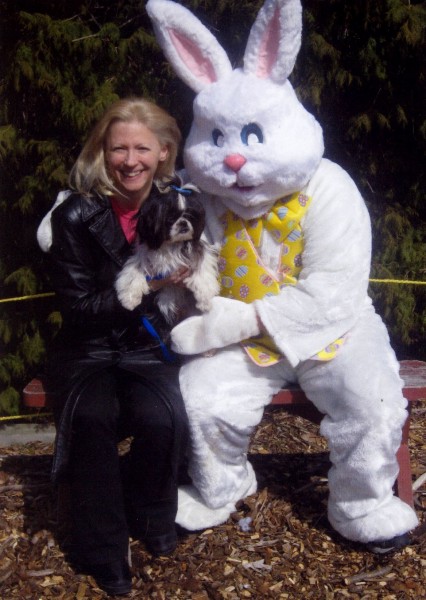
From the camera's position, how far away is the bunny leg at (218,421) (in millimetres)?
3068

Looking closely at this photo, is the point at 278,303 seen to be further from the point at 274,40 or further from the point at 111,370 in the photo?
the point at 274,40

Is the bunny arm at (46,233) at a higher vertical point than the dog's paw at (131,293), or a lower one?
higher

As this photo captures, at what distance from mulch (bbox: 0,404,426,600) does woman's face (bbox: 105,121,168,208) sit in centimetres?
Answer: 154

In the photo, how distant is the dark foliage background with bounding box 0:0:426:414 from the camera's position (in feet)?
13.1

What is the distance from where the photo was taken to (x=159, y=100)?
418 cm

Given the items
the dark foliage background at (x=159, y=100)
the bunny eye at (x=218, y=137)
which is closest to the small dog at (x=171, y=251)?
the bunny eye at (x=218, y=137)

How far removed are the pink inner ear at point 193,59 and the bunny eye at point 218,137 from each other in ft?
0.82

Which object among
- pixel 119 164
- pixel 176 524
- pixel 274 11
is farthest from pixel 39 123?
pixel 176 524

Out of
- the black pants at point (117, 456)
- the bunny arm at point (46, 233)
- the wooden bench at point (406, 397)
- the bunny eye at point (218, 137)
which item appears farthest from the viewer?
the bunny arm at point (46, 233)

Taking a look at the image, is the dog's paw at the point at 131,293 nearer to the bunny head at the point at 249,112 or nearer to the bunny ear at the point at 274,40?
the bunny head at the point at 249,112

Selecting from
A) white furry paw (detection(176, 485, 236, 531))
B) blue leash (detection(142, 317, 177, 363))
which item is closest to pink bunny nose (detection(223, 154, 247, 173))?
blue leash (detection(142, 317, 177, 363))

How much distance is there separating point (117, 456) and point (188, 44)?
69.9 inches

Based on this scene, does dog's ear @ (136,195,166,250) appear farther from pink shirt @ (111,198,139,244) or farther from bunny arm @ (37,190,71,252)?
bunny arm @ (37,190,71,252)

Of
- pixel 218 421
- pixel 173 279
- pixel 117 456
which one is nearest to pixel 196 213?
pixel 173 279
